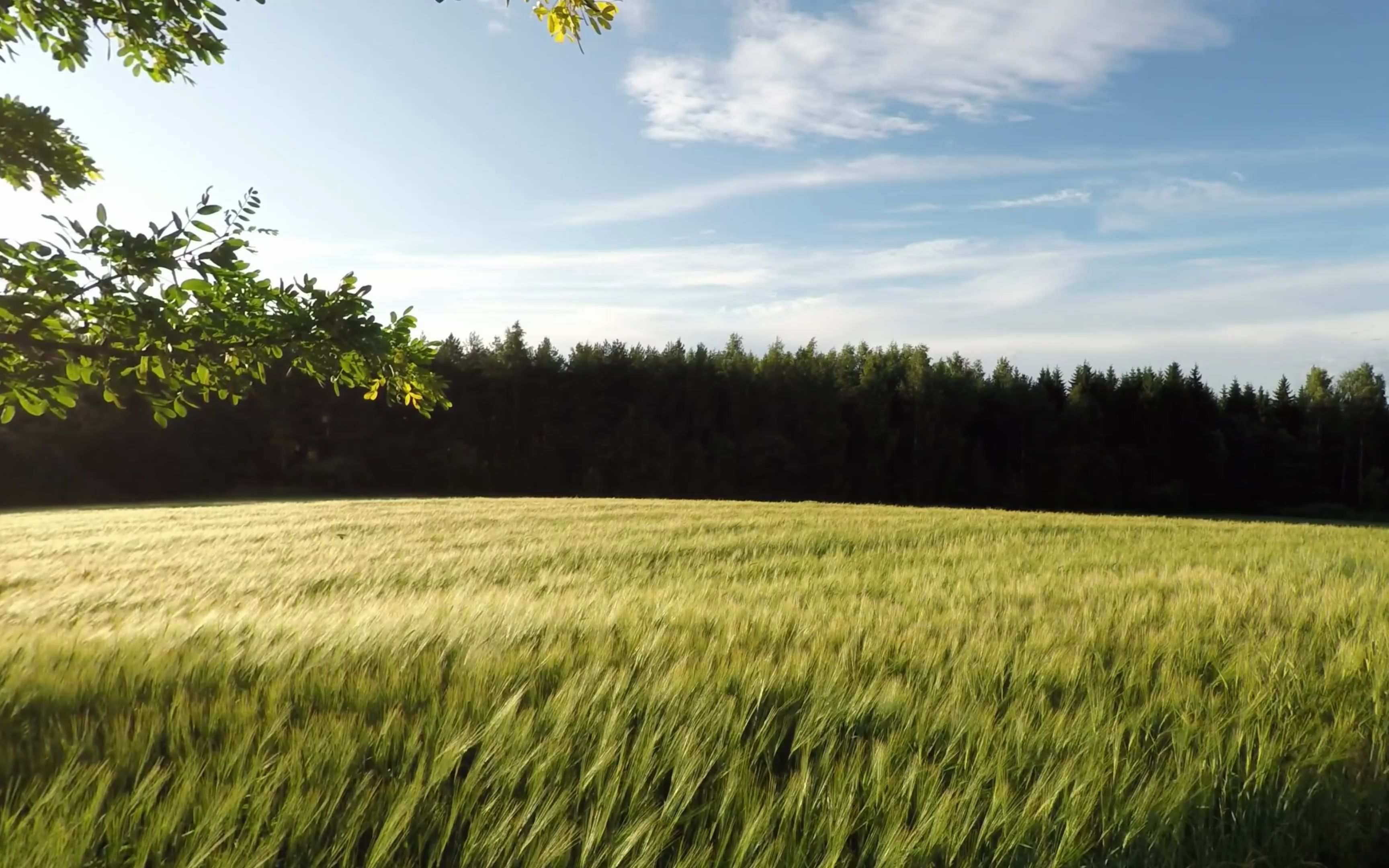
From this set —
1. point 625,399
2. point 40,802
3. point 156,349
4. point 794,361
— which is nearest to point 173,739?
point 40,802

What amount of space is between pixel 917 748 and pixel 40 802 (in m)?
2.11

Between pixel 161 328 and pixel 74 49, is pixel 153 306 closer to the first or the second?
pixel 161 328

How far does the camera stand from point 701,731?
92.0 inches

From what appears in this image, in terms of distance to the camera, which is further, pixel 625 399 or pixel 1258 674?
pixel 625 399

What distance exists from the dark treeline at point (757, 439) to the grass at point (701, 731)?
40472 millimetres

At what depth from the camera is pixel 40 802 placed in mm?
1831

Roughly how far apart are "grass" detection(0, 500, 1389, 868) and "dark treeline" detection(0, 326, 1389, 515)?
40.5m

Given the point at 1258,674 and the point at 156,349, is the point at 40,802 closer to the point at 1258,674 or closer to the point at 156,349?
the point at 156,349

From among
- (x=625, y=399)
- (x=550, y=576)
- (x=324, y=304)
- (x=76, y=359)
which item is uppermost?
(x=625, y=399)

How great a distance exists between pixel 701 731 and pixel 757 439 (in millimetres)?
50385

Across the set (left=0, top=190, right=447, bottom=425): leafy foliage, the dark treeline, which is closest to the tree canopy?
(left=0, top=190, right=447, bottom=425): leafy foliage

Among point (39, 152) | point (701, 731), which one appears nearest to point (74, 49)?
point (39, 152)

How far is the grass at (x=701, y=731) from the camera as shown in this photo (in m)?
1.86

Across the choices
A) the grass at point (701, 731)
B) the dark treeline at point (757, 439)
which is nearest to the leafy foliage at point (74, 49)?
the grass at point (701, 731)
